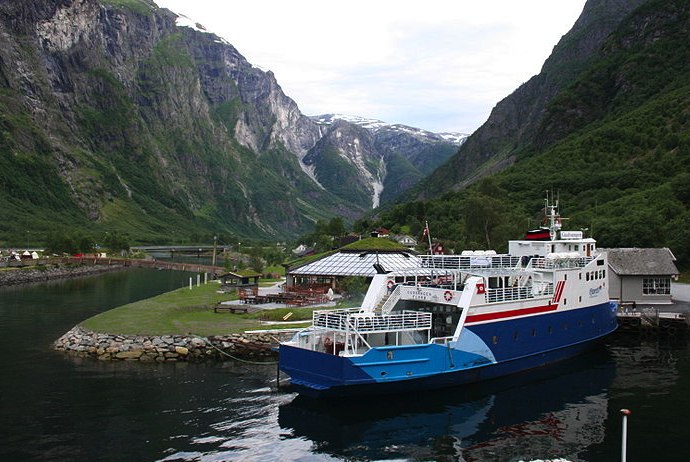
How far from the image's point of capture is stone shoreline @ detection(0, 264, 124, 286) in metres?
106

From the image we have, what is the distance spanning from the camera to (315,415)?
32.6 m

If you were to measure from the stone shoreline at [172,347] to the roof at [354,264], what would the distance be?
27982 mm

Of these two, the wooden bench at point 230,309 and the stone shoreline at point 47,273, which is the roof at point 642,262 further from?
the stone shoreline at point 47,273

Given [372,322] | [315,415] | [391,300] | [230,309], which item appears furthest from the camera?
[230,309]

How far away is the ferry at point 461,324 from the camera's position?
33781mm

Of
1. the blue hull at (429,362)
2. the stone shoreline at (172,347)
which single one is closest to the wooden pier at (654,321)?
the blue hull at (429,362)

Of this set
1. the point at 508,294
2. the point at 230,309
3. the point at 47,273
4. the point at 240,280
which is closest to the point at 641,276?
the point at 508,294

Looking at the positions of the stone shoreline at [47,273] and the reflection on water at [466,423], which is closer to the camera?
the reflection on water at [466,423]

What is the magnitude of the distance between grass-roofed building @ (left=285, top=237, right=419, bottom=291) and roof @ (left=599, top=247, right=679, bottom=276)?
24.4 meters

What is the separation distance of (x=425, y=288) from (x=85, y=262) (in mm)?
125743

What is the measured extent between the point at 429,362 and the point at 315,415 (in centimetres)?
756

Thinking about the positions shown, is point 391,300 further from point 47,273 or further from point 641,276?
point 47,273

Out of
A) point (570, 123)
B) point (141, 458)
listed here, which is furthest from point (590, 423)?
point (570, 123)

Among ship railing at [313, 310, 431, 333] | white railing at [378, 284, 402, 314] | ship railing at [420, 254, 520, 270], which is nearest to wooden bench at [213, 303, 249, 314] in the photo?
ship railing at [420, 254, 520, 270]
